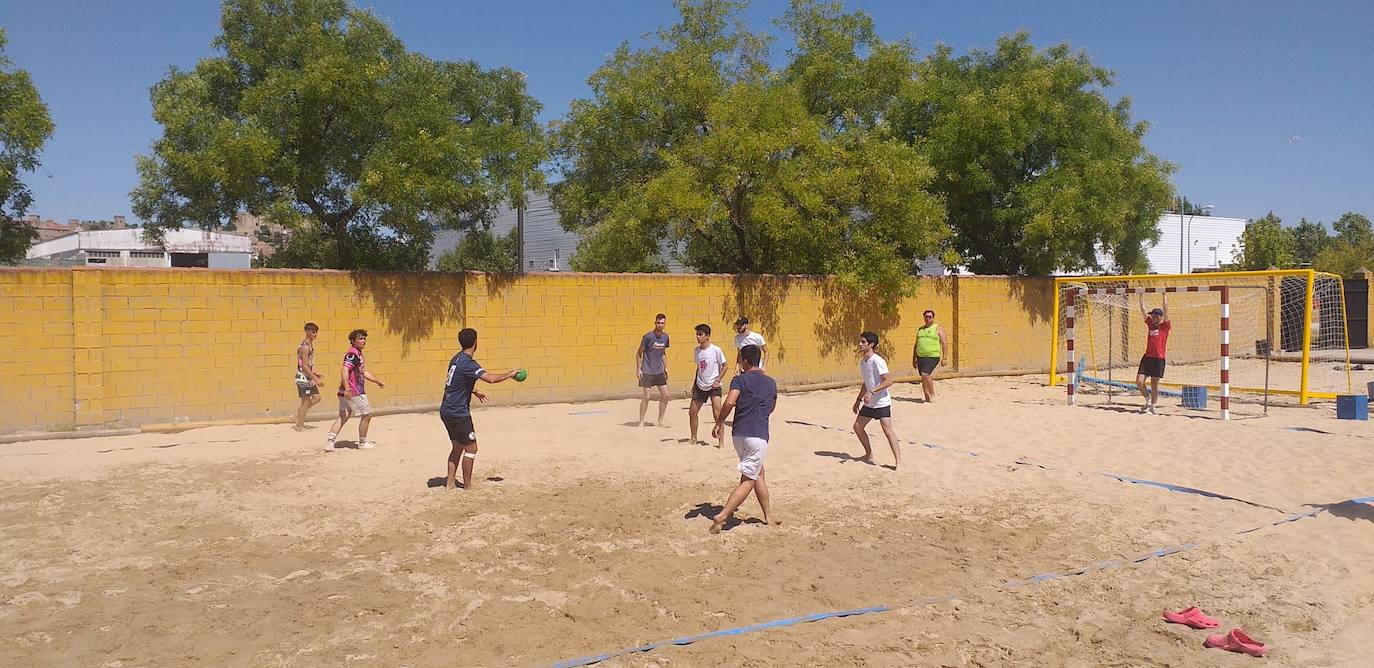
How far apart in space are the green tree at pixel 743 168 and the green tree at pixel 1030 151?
83.3 inches

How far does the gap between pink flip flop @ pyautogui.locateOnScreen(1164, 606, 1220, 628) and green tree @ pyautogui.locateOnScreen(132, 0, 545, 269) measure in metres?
11.6

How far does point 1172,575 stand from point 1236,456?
5.11 m

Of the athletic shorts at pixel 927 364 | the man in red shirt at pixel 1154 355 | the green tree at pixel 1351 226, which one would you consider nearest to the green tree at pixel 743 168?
the athletic shorts at pixel 927 364

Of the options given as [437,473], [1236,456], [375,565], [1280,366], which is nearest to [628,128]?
[437,473]

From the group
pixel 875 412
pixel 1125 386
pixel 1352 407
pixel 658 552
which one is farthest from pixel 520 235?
pixel 1352 407

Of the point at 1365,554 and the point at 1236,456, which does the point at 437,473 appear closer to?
the point at 1365,554

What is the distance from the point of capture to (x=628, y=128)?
19.6m

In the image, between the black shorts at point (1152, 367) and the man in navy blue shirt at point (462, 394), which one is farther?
the black shorts at point (1152, 367)

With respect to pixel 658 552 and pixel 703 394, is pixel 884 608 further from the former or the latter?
pixel 703 394

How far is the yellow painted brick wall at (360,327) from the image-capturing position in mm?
12266

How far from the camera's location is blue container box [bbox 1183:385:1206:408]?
1524 cm

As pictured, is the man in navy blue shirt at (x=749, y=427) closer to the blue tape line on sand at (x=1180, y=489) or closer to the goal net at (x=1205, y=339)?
the blue tape line on sand at (x=1180, y=489)

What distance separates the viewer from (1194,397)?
15305 millimetres

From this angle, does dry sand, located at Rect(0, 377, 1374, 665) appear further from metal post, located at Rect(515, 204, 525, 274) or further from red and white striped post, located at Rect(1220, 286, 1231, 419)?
metal post, located at Rect(515, 204, 525, 274)
